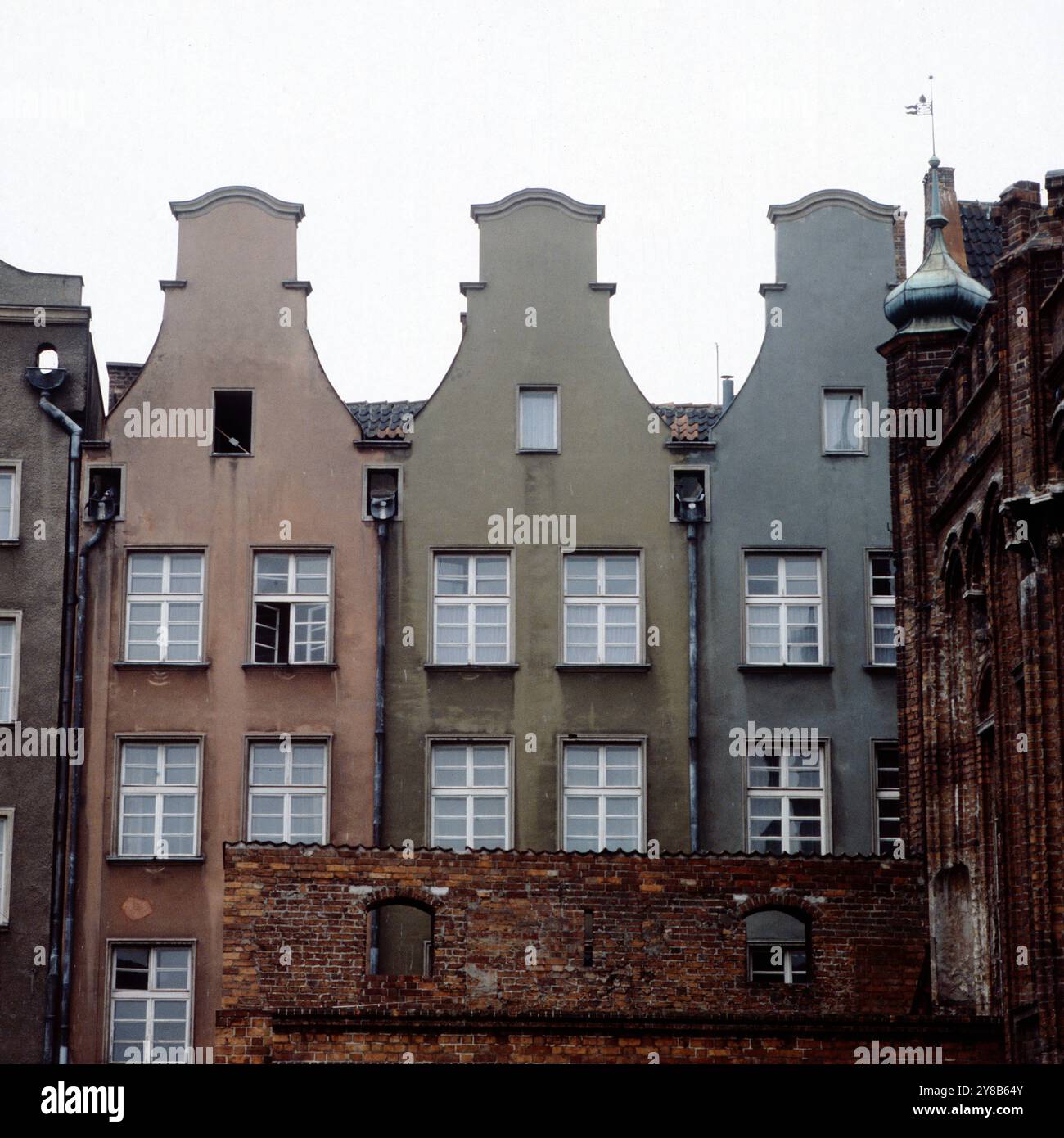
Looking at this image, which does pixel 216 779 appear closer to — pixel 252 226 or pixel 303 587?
pixel 303 587

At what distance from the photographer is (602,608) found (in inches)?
1313

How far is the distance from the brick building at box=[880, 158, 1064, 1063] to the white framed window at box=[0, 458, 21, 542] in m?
12.2

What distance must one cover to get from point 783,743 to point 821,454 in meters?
4.15

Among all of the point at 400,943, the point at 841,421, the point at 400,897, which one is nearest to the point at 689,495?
the point at 841,421

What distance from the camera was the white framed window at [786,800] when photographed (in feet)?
107

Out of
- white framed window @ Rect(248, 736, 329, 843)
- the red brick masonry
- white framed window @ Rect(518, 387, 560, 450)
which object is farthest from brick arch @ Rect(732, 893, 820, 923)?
white framed window @ Rect(518, 387, 560, 450)

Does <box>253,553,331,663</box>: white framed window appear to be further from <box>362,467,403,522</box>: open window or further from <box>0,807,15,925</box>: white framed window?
<box>0,807,15,925</box>: white framed window

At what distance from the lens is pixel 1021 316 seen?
23.4 meters

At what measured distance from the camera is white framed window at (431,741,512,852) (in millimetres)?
32344

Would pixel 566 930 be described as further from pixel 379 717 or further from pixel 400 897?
pixel 379 717

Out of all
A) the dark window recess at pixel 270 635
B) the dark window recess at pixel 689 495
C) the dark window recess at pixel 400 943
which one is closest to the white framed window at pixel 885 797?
the dark window recess at pixel 689 495
